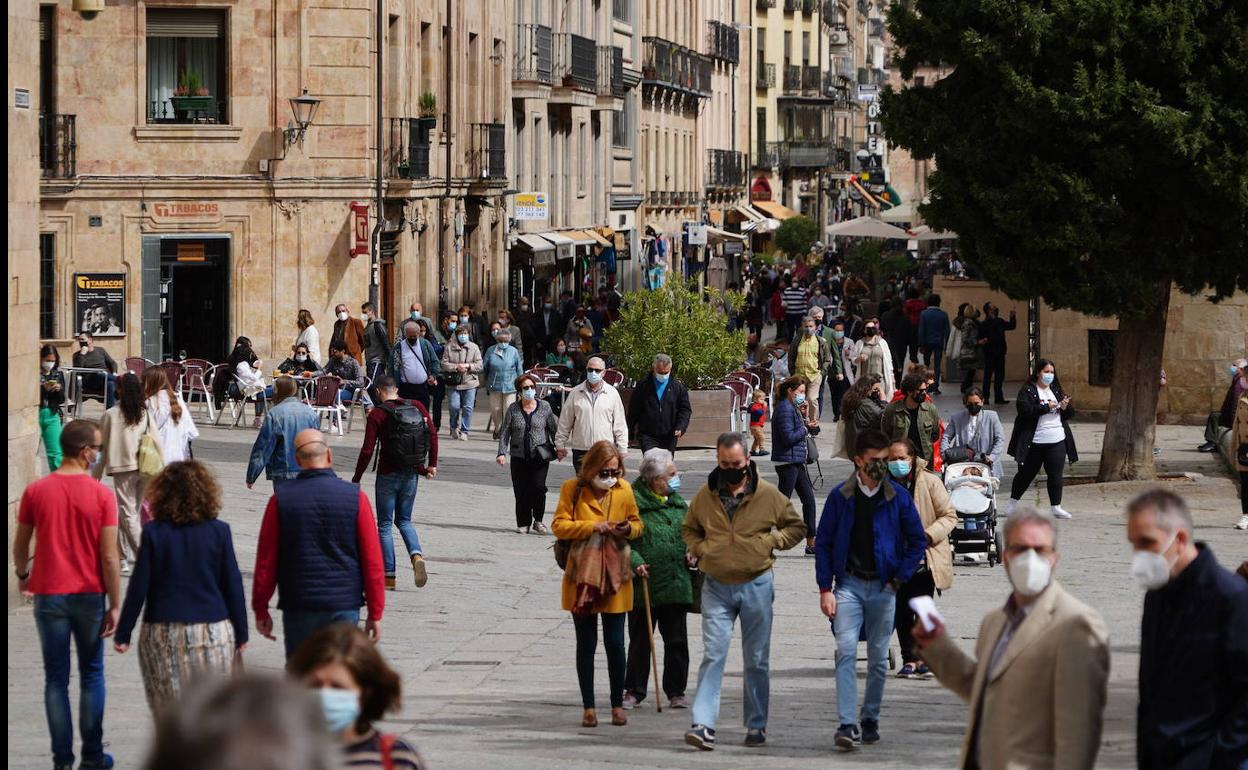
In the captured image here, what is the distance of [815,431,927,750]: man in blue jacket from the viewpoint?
10320 mm

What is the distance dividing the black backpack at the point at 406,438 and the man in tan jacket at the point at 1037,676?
9289mm

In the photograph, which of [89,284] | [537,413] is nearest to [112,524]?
[537,413]

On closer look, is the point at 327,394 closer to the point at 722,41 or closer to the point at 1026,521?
the point at 1026,521

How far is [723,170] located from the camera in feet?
258

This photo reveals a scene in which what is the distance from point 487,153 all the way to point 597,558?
32111mm

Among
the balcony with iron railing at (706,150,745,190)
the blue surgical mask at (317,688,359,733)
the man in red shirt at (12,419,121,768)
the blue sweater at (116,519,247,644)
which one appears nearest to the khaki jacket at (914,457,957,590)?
the blue sweater at (116,519,247,644)

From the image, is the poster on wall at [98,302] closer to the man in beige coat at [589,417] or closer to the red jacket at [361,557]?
the man in beige coat at [589,417]

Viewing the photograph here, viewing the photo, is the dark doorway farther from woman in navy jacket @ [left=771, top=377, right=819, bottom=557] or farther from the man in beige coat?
woman in navy jacket @ [left=771, top=377, right=819, bottom=557]

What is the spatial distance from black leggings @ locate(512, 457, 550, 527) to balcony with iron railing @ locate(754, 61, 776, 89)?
7509cm

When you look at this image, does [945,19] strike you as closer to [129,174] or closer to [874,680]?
[874,680]

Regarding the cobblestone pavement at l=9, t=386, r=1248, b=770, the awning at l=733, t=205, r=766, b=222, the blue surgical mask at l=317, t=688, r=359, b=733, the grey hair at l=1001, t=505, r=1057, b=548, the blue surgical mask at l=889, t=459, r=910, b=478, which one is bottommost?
the cobblestone pavement at l=9, t=386, r=1248, b=770

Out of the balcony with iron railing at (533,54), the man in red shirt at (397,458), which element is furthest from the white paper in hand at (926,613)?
the balcony with iron railing at (533,54)

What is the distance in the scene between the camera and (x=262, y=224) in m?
33.5

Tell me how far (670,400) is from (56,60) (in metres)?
16.4
